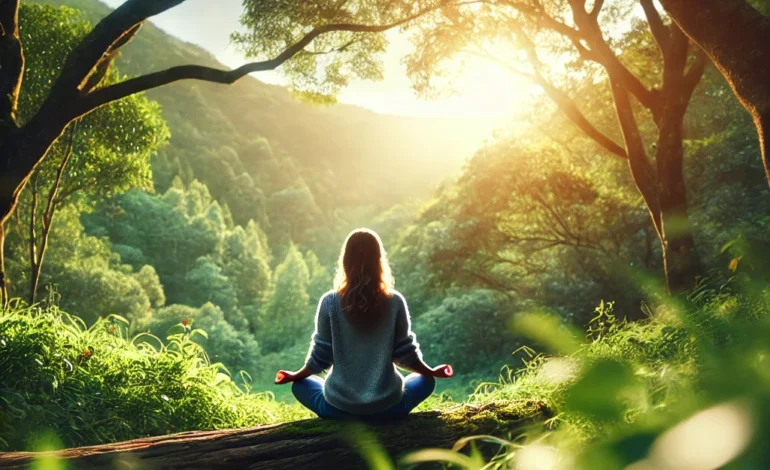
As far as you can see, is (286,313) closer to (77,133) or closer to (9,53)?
(77,133)

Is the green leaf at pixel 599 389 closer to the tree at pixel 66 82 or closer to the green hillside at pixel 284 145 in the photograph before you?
the tree at pixel 66 82

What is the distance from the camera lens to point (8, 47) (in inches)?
259

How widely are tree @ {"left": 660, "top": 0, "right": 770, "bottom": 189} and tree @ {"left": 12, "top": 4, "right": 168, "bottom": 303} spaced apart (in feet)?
30.9

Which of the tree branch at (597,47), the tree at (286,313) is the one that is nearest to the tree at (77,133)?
the tree branch at (597,47)

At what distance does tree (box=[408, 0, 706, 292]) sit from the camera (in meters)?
7.80

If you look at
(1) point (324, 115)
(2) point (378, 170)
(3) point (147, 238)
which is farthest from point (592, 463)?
(1) point (324, 115)

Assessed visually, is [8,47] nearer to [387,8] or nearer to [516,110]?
[387,8]

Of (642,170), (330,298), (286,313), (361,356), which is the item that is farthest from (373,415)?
(286,313)

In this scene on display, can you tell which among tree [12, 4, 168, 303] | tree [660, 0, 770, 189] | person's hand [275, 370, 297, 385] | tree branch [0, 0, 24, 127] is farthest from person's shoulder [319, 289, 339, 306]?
tree [12, 4, 168, 303]

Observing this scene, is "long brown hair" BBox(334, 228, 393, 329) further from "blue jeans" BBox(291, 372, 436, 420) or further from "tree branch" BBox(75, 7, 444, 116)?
"tree branch" BBox(75, 7, 444, 116)

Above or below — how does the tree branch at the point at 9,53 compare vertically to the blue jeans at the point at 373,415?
above

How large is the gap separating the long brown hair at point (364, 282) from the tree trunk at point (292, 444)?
27.3 inches

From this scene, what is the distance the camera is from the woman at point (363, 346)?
384 centimetres

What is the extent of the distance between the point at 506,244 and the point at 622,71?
7.98 metres
